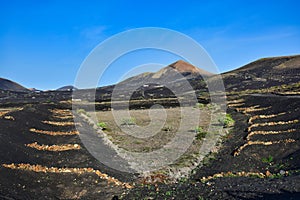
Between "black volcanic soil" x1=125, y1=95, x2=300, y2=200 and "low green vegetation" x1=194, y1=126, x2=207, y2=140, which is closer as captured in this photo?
"black volcanic soil" x1=125, y1=95, x2=300, y2=200

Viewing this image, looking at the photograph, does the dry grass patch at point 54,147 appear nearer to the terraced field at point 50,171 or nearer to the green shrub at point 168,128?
the terraced field at point 50,171

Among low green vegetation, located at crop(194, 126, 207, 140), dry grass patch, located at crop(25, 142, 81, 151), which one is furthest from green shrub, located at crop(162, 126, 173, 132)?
dry grass patch, located at crop(25, 142, 81, 151)

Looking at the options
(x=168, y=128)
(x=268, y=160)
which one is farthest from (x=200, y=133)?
(x=268, y=160)

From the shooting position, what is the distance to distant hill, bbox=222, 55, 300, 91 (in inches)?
3526

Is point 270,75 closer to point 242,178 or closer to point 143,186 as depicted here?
point 242,178

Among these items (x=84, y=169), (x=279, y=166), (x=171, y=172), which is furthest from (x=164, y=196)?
(x=279, y=166)

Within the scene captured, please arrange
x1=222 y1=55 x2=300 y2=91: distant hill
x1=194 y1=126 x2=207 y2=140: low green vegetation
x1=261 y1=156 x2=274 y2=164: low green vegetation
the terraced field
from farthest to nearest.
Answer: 1. x1=222 y1=55 x2=300 y2=91: distant hill
2. x1=194 y1=126 x2=207 y2=140: low green vegetation
3. x1=261 y1=156 x2=274 y2=164: low green vegetation
4. the terraced field

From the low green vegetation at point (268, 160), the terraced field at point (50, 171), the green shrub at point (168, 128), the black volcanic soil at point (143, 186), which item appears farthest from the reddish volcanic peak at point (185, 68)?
the low green vegetation at point (268, 160)

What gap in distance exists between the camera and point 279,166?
15.5 m

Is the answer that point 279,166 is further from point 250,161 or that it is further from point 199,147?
point 199,147

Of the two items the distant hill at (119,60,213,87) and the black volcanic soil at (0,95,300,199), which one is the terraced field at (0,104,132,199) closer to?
the black volcanic soil at (0,95,300,199)

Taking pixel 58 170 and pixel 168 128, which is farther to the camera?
pixel 168 128

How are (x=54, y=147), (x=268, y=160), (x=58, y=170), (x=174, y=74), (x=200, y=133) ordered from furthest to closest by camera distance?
(x=174, y=74), (x=200, y=133), (x=54, y=147), (x=268, y=160), (x=58, y=170)

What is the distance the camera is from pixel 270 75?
103 m
